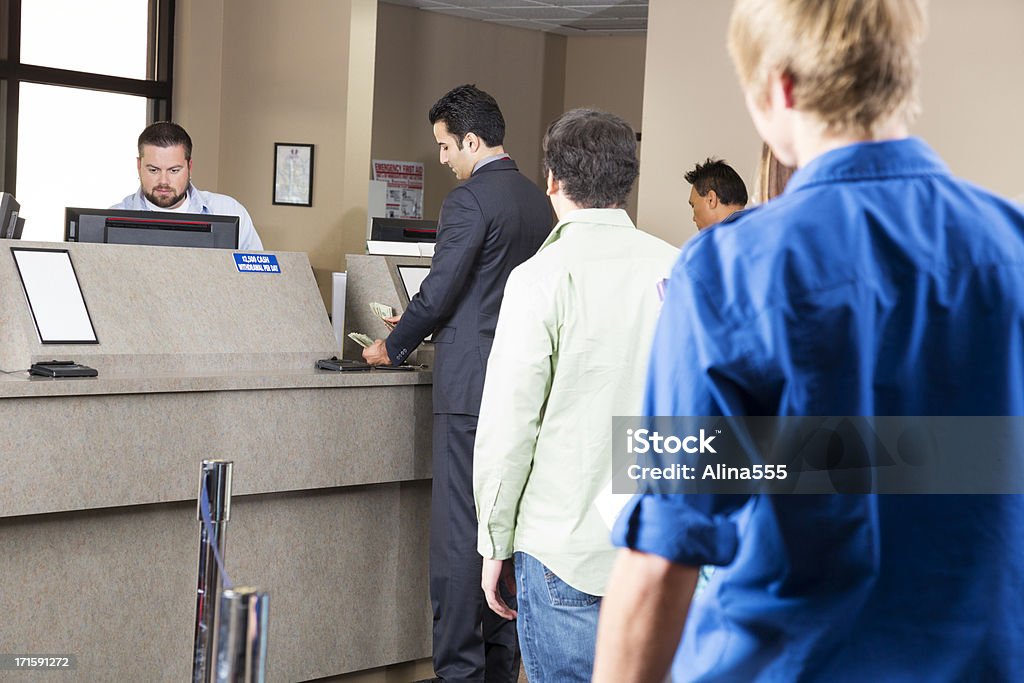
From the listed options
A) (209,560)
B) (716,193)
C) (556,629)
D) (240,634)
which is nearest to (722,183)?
(716,193)

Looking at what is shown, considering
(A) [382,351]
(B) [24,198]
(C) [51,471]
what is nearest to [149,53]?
(B) [24,198]

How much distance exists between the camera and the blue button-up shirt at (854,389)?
0.81 metres

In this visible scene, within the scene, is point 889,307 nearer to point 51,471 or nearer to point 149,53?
point 51,471

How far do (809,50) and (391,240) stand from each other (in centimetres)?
311

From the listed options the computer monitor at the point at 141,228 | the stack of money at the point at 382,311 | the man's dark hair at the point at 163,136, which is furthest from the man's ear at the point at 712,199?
the man's dark hair at the point at 163,136

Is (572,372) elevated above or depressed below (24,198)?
below

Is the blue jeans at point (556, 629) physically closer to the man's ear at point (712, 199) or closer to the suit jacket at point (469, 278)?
the suit jacket at point (469, 278)

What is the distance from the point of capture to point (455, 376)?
3076 millimetres

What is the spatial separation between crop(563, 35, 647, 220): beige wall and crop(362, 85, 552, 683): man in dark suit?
5583 mm

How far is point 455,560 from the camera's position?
3.11 metres

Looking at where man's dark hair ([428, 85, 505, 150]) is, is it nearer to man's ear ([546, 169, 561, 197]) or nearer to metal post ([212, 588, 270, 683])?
man's ear ([546, 169, 561, 197])

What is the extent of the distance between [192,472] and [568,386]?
127 centimetres

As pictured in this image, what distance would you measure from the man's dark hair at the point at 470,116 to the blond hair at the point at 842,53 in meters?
2.41

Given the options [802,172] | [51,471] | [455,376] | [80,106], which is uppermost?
[80,106]
